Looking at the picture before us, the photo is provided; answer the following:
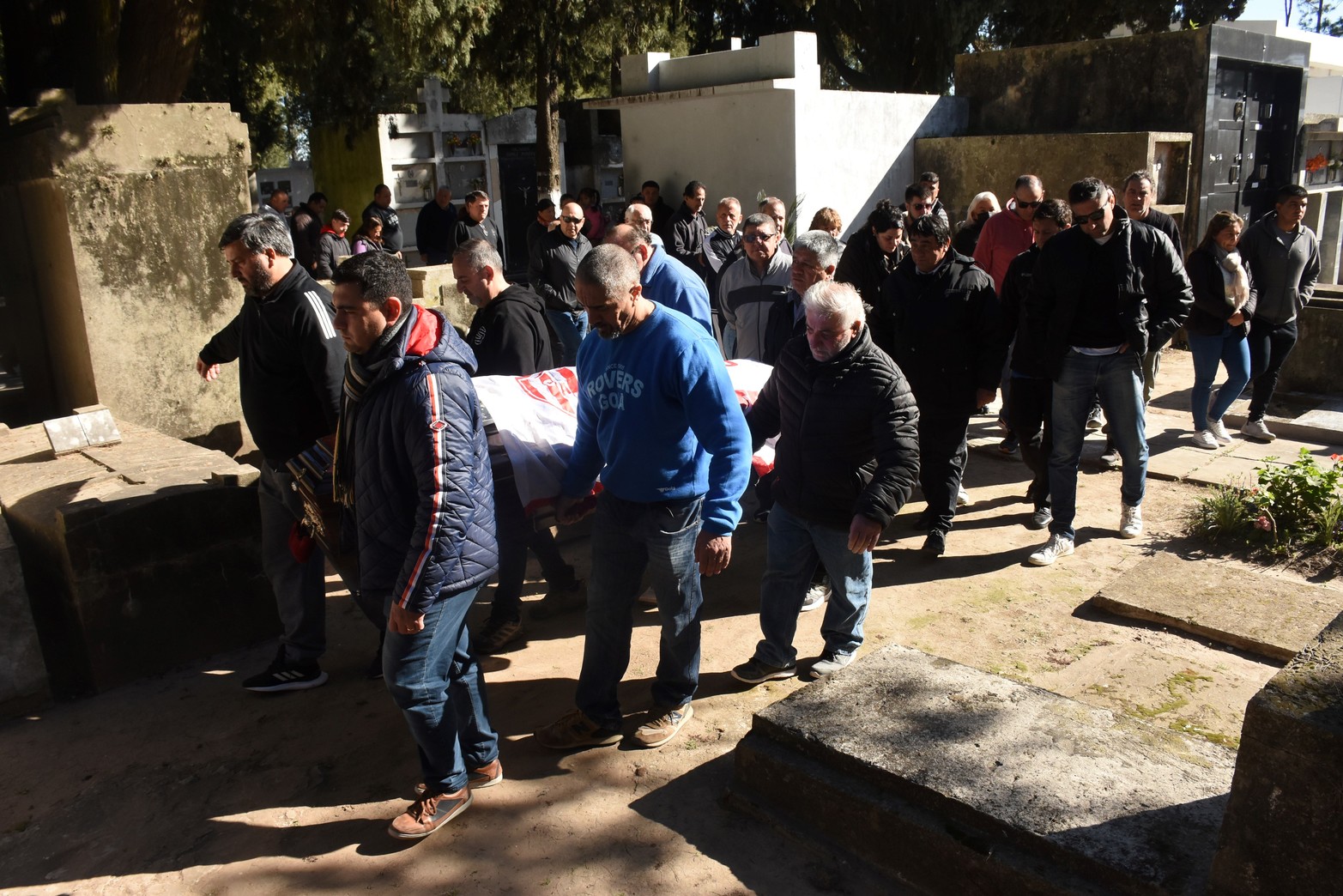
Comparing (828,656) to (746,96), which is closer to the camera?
(828,656)

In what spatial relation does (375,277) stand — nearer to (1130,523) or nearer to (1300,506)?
(1130,523)

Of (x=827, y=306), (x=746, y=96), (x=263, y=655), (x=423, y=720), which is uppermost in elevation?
(x=746, y=96)

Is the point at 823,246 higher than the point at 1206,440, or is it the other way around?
the point at 823,246

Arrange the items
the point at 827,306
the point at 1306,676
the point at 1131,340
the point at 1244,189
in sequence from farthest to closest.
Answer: the point at 1244,189
the point at 1131,340
the point at 827,306
the point at 1306,676

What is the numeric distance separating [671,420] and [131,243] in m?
4.41

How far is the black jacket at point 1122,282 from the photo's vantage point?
207 inches

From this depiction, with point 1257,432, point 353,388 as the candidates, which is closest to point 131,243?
point 353,388

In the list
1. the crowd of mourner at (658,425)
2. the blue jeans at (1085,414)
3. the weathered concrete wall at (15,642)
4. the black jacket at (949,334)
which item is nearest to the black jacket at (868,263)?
the crowd of mourner at (658,425)

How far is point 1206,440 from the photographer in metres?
7.53

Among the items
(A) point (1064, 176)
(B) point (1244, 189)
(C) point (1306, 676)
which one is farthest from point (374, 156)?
(C) point (1306, 676)

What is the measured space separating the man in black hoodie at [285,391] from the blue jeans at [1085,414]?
3.59 m

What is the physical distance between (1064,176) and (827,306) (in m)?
8.56

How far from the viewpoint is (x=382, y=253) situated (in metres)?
3.36

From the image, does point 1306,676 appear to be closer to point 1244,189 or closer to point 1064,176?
point 1064,176
